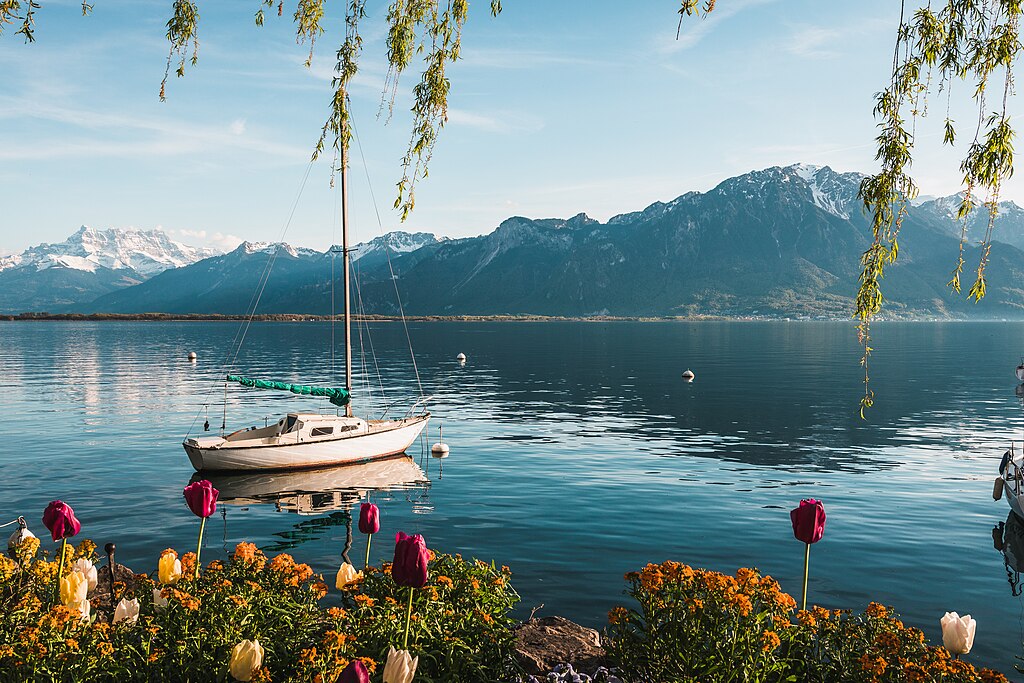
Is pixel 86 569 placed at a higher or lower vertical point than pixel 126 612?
higher

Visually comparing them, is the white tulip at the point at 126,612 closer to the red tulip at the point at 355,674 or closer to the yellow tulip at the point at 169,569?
the yellow tulip at the point at 169,569

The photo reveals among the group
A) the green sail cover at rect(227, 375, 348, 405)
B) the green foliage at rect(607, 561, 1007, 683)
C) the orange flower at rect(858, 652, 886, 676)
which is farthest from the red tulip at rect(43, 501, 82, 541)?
the green sail cover at rect(227, 375, 348, 405)

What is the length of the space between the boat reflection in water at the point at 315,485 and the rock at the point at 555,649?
1952cm

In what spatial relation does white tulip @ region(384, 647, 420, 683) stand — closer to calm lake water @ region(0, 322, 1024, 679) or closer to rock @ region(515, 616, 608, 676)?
rock @ region(515, 616, 608, 676)

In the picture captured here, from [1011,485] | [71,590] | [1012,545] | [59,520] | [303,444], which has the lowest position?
[1012,545]

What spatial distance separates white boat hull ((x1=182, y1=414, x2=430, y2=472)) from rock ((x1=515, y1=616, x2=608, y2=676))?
24697 millimetres

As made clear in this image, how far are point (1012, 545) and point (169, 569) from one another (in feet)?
89.7

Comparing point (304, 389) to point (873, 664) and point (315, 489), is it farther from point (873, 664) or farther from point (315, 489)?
point (873, 664)

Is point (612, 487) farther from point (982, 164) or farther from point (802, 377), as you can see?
point (802, 377)

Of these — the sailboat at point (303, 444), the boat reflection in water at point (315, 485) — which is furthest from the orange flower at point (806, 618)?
the sailboat at point (303, 444)

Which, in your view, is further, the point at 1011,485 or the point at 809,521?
the point at 1011,485

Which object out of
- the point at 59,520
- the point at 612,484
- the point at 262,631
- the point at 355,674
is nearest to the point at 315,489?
the point at 612,484

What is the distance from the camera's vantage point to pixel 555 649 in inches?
420

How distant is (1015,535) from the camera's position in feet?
84.1
